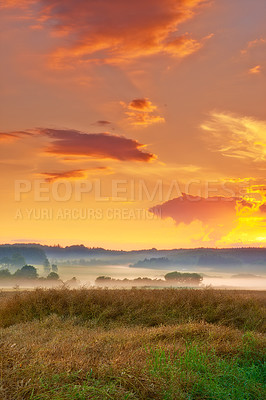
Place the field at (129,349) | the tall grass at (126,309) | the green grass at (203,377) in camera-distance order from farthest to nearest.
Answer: the tall grass at (126,309) → the green grass at (203,377) → the field at (129,349)

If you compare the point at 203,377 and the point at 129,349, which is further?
the point at 129,349

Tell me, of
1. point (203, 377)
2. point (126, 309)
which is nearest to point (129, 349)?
point (203, 377)

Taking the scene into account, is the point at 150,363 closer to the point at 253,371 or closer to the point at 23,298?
the point at 253,371

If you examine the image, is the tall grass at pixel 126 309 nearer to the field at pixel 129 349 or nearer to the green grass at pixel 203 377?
the field at pixel 129 349

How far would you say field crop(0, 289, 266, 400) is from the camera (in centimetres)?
582

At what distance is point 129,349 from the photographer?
8828mm

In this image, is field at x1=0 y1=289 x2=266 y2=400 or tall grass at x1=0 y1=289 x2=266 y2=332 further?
tall grass at x1=0 y1=289 x2=266 y2=332

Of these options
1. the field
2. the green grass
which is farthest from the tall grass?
the green grass

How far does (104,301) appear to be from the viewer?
53.0 feet

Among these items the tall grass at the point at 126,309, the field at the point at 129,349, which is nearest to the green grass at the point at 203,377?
the field at the point at 129,349

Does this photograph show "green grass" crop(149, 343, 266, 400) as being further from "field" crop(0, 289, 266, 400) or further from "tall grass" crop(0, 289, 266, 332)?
"tall grass" crop(0, 289, 266, 332)

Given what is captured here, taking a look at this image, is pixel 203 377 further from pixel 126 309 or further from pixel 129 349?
pixel 126 309

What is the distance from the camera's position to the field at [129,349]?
582 cm

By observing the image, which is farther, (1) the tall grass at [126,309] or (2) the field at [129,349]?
(1) the tall grass at [126,309]
